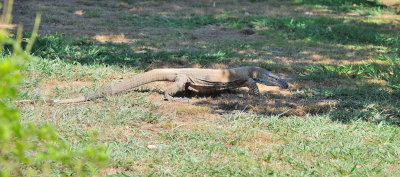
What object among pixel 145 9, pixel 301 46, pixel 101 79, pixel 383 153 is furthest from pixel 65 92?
pixel 145 9

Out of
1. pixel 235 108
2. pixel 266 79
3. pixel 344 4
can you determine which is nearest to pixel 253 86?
pixel 266 79

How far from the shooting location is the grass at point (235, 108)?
4625mm

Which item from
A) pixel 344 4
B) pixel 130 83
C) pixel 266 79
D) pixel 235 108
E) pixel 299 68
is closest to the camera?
pixel 235 108

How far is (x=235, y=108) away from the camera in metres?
6.36

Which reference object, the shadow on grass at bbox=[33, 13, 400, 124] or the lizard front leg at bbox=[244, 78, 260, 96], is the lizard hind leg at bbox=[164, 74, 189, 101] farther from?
the lizard front leg at bbox=[244, 78, 260, 96]

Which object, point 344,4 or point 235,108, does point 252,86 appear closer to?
point 235,108

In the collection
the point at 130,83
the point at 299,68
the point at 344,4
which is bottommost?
the point at 299,68

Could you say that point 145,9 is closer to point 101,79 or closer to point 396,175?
point 101,79

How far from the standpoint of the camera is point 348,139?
17.2 ft

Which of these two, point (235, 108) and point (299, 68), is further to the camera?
point (299, 68)

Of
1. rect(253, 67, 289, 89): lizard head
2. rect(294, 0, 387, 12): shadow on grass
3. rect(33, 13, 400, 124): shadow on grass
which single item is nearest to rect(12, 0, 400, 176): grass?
rect(33, 13, 400, 124): shadow on grass

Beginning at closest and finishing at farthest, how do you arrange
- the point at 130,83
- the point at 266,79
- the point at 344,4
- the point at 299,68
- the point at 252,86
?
the point at 130,83 < the point at 252,86 < the point at 266,79 < the point at 299,68 < the point at 344,4

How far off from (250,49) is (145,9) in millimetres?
5816

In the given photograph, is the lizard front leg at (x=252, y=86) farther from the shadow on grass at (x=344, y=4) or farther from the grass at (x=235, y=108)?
the shadow on grass at (x=344, y=4)
